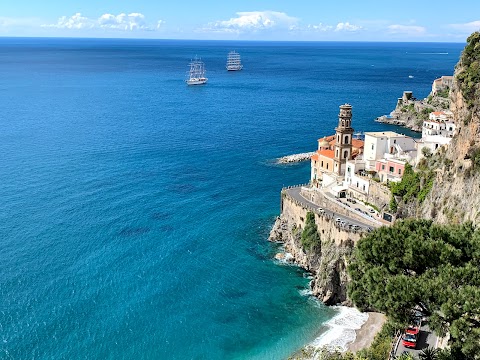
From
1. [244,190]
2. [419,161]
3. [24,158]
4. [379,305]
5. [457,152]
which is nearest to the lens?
[379,305]

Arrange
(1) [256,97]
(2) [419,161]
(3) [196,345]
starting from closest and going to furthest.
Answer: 1. (3) [196,345]
2. (2) [419,161]
3. (1) [256,97]

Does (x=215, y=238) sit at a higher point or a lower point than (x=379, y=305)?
lower

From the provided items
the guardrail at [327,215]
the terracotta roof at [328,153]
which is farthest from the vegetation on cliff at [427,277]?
the terracotta roof at [328,153]

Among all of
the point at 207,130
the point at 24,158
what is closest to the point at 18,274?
the point at 24,158

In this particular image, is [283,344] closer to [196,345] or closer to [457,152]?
[196,345]

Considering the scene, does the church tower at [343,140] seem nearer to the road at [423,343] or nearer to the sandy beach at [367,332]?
the sandy beach at [367,332]

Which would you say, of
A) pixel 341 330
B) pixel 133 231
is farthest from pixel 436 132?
pixel 133 231

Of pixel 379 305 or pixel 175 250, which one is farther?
pixel 175 250

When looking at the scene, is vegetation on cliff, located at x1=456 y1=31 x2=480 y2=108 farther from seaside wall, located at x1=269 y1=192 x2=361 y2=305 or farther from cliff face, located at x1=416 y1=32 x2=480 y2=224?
seaside wall, located at x1=269 y1=192 x2=361 y2=305
